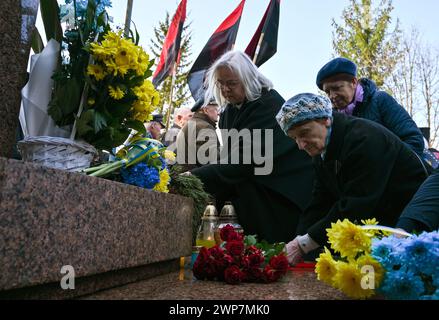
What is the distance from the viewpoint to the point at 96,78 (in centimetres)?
190

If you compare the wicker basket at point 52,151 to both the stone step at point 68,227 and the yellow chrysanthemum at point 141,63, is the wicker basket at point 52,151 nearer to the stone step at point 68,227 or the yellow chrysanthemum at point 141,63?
the stone step at point 68,227

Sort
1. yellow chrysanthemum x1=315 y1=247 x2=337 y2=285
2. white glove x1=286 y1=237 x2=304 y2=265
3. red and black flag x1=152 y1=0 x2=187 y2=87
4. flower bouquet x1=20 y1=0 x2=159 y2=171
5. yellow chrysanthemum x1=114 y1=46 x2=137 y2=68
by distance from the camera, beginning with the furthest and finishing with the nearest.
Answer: red and black flag x1=152 y1=0 x2=187 y2=87 → white glove x1=286 y1=237 x2=304 y2=265 → yellow chrysanthemum x1=114 y1=46 x2=137 y2=68 → flower bouquet x1=20 y1=0 x2=159 y2=171 → yellow chrysanthemum x1=315 y1=247 x2=337 y2=285

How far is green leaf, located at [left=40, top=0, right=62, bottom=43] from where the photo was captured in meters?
1.97

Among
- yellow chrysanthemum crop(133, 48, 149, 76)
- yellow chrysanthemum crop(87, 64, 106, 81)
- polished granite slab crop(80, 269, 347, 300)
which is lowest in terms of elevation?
polished granite slab crop(80, 269, 347, 300)

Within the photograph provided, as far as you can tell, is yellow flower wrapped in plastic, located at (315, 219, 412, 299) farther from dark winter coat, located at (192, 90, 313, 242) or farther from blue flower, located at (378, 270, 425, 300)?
dark winter coat, located at (192, 90, 313, 242)

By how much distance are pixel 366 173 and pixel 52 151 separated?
1.54m

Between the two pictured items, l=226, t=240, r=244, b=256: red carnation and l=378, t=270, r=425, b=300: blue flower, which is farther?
l=226, t=240, r=244, b=256: red carnation

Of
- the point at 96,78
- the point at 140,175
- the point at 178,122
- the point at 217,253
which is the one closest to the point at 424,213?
the point at 217,253

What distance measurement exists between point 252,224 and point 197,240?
0.55m

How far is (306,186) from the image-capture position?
3.38m

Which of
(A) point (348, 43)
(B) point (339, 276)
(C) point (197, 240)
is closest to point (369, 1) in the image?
(A) point (348, 43)

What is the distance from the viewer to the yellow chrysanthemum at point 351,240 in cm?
146

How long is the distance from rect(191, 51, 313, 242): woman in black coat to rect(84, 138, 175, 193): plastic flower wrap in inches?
40.8

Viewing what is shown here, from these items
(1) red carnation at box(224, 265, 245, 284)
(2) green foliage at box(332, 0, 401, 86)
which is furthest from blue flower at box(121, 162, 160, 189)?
(2) green foliage at box(332, 0, 401, 86)
